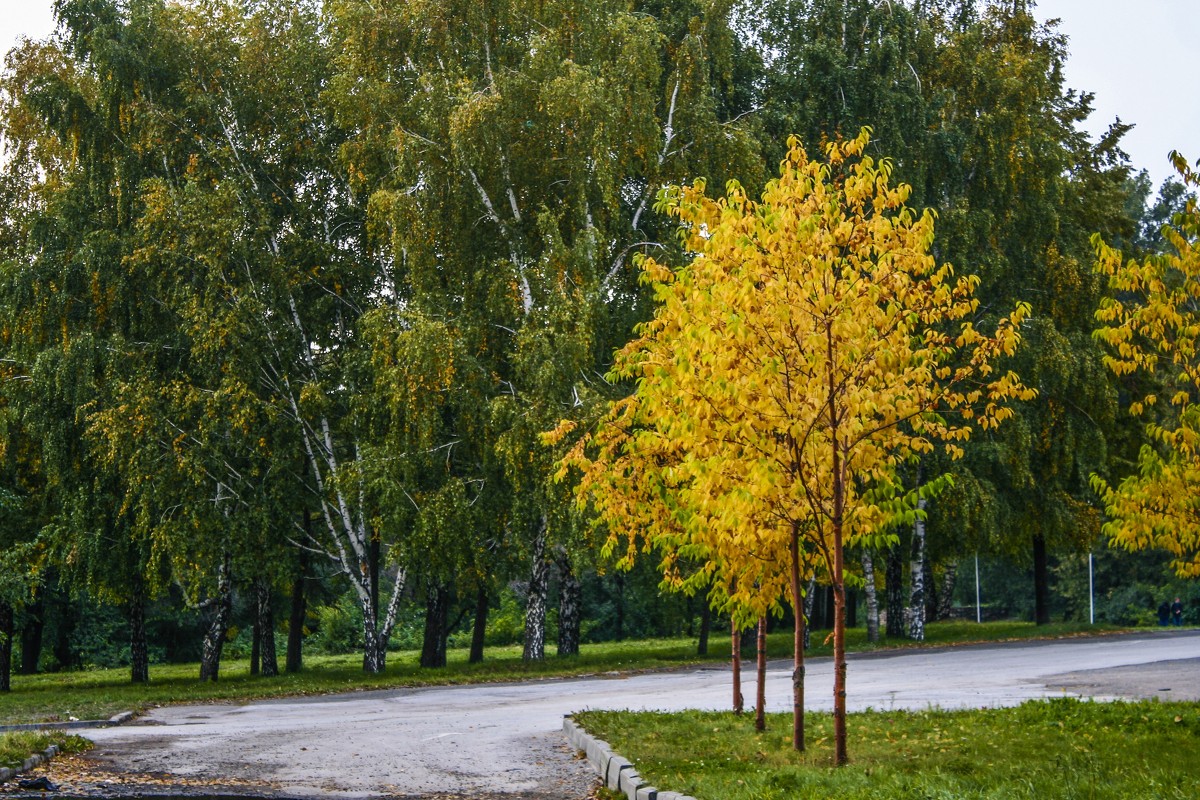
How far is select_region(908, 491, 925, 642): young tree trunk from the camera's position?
3023 cm

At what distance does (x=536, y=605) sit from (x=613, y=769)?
16.4 metres

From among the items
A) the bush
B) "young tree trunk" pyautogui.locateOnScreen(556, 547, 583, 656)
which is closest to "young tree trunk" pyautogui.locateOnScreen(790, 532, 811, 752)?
"young tree trunk" pyautogui.locateOnScreen(556, 547, 583, 656)

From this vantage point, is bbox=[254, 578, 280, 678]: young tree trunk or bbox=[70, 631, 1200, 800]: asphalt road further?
bbox=[254, 578, 280, 678]: young tree trunk

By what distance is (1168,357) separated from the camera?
1312 centimetres

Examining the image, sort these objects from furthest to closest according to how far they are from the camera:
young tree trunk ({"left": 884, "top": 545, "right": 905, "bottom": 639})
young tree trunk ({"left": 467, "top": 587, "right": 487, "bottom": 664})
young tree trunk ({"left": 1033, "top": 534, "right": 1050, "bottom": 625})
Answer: young tree trunk ({"left": 1033, "top": 534, "right": 1050, "bottom": 625})
young tree trunk ({"left": 467, "top": 587, "right": 487, "bottom": 664})
young tree trunk ({"left": 884, "top": 545, "right": 905, "bottom": 639})

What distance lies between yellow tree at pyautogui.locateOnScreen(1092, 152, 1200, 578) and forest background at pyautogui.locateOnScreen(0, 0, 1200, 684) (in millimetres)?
10399

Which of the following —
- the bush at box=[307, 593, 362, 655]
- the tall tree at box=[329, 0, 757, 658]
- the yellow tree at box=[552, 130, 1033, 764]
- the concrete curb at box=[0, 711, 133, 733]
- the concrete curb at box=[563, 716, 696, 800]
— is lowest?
the bush at box=[307, 593, 362, 655]

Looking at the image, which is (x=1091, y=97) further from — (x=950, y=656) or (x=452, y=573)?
(x=452, y=573)

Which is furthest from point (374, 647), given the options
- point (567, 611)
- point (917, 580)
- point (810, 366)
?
point (810, 366)

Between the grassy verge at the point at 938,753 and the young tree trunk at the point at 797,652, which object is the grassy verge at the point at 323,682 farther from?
the young tree trunk at the point at 797,652

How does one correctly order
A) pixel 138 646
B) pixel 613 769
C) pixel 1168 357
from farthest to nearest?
1. pixel 138 646
2. pixel 1168 357
3. pixel 613 769

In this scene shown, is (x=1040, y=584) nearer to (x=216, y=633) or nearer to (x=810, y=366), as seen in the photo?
(x=216, y=633)

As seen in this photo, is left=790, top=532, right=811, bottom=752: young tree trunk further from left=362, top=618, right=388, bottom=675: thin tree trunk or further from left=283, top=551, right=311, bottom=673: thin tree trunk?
left=283, top=551, right=311, bottom=673: thin tree trunk

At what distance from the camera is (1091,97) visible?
3875 centimetres
